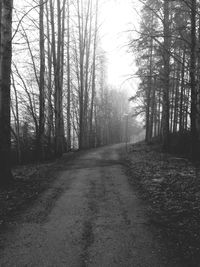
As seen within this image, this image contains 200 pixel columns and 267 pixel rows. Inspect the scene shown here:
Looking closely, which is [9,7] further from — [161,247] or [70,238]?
[161,247]

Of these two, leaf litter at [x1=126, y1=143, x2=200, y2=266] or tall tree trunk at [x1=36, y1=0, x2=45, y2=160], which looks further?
tall tree trunk at [x1=36, y1=0, x2=45, y2=160]

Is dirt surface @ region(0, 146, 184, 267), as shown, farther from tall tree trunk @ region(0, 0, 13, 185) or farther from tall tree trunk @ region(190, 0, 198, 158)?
tall tree trunk @ region(190, 0, 198, 158)

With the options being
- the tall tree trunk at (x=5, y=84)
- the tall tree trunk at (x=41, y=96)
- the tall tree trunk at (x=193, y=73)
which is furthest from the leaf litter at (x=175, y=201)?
the tall tree trunk at (x=41, y=96)

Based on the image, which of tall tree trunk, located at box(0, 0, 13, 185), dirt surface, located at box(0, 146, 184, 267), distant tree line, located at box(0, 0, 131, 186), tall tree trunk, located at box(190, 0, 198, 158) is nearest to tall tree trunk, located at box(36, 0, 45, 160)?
distant tree line, located at box(0, 0, 131, 186)

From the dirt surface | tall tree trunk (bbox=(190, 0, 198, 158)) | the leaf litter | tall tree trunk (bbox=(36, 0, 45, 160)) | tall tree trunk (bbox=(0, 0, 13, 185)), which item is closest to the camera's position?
the dirt surface

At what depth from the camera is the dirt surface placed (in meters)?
4.58

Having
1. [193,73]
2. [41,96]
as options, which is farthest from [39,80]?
[193,73]

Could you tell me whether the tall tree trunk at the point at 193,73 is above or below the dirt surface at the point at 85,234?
above

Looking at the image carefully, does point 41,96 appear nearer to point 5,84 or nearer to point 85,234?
point 5,84

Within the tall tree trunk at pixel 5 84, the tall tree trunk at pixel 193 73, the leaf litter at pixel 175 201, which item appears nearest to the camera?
the leaf litter at pixel 175 201

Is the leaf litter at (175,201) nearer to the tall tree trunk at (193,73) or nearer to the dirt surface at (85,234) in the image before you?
the dirt surface at (85,234)

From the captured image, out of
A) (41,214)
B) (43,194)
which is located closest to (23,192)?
(43,194)

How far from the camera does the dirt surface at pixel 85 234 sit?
15.0 ft

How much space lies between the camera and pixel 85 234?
5.57 metres
